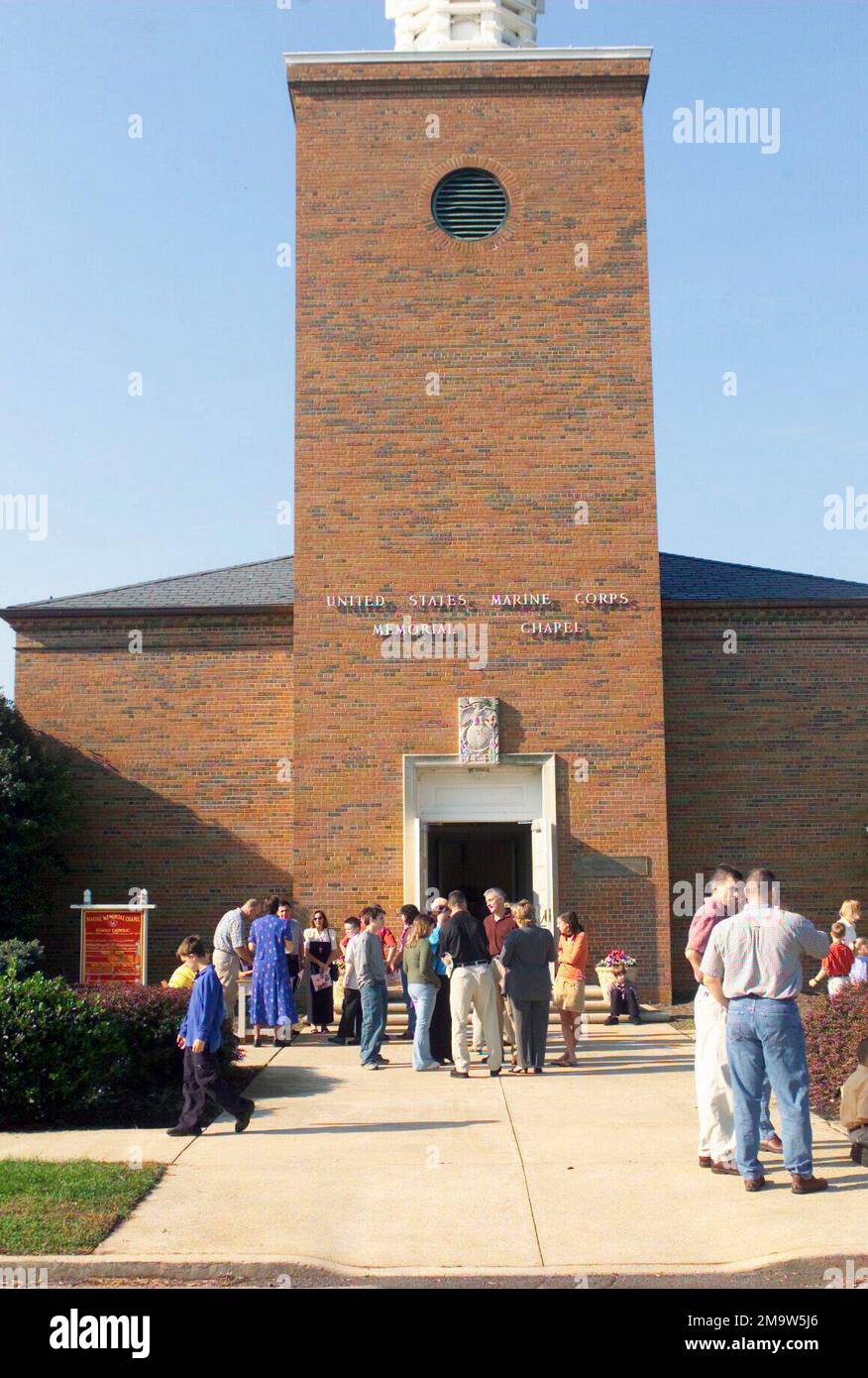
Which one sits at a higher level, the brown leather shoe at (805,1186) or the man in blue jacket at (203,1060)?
the man in blue jacket at (203,1060)

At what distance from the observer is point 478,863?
25.7 meters

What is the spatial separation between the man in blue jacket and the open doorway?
13.6 m

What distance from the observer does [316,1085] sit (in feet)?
42.8

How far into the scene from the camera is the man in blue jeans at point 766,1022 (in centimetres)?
829

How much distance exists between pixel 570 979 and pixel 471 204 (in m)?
12.5

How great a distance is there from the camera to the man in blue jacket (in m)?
10.4

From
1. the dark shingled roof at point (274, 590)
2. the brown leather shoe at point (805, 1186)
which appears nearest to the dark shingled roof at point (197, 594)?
the dark shingled roof at point (274, 590)

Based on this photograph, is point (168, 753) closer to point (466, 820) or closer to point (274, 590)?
point (274, 590)

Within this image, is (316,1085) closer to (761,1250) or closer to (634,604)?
(761,1250)

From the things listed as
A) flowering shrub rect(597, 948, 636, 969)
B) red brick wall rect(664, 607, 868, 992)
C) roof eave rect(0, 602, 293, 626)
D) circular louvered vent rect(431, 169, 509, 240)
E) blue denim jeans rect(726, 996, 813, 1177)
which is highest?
circular louvered vent rect(431, 169, 509, 240)

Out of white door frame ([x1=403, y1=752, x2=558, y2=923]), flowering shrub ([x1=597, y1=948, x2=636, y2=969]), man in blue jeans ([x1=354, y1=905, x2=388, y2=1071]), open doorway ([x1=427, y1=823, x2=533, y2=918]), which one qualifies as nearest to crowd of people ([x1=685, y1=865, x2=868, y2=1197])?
man in blue jeans ([x1=354, y1=905, x2=388, y2=1071])

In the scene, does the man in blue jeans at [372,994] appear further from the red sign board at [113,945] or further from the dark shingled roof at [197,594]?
the dark shingled roof at [197,594]

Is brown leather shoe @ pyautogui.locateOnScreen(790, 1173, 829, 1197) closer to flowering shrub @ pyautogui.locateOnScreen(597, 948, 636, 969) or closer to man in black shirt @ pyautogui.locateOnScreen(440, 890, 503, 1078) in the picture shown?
man in black shirt @ pyautogui.locateOnScreen(440, 890, 503, 1078)

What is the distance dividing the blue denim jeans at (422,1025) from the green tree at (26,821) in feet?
25.7
